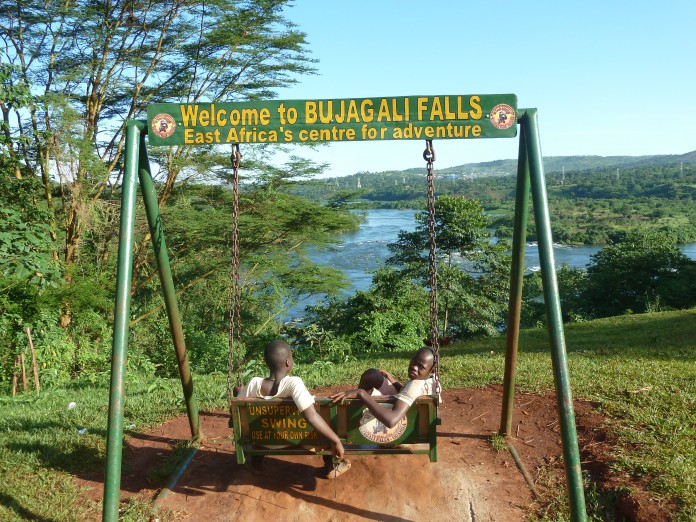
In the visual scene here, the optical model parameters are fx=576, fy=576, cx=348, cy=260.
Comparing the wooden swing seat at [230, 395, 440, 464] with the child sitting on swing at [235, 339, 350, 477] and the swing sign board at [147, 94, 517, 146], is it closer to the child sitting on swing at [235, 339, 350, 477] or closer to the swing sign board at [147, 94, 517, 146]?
the child sitting on swing at [235, 339, 350, 477]

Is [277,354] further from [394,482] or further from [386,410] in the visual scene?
[394,482]

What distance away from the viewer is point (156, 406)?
568cm

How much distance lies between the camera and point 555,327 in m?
3.33

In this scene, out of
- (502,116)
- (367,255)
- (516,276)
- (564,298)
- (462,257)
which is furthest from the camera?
(367,255)

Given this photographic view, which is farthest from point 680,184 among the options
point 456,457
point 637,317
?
point 456,457

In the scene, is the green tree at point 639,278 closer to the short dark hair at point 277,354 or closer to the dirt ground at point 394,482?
the dirt ground at point 394,482

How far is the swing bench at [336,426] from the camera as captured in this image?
363 cm

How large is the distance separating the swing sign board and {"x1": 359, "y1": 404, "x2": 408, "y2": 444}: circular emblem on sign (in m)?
1.76

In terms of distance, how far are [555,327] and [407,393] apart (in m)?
0.99

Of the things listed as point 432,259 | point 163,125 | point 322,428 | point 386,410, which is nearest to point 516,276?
point 432,259

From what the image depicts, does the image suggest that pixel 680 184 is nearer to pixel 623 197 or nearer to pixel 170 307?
pixel 623 197

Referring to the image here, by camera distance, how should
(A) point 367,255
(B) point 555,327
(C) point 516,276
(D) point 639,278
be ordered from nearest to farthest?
1. (B) point 555,327
2. (C) point 516,276
3. (D) point 639,278
4. (A) point 367,255

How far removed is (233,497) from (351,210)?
Result: 15.6m

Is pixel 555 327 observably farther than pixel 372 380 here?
No
